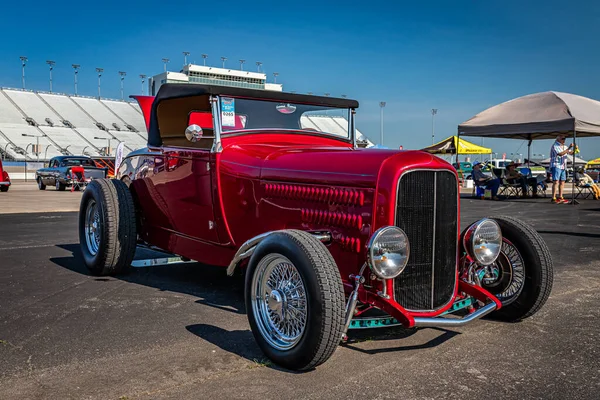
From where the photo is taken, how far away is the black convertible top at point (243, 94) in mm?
4699

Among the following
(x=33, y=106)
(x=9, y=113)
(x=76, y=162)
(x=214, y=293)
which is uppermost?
(x=33, y=106)

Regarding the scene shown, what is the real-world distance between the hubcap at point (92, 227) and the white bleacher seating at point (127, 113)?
62488 mm

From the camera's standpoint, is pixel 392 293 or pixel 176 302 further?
pixel 176 302

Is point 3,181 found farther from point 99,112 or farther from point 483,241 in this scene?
point 99,112

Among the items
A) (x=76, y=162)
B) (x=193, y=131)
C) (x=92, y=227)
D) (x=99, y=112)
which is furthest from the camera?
(x=99, y=112)

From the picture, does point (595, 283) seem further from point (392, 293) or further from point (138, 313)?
point (138, 313)

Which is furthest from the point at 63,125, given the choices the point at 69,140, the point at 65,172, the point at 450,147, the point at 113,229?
the point at 113,229

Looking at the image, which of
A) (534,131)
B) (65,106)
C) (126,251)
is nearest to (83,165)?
(534,131)

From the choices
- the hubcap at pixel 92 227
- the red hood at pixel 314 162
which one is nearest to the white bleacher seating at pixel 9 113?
the hubcap at pixel 92 227

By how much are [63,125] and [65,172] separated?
4206 centimetres

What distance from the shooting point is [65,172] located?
74.1ft

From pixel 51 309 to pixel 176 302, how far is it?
0.94 meters

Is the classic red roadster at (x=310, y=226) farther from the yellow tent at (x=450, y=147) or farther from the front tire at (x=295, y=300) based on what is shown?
the yellow tent at (x=450, y=147)

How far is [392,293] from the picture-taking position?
3367mm
